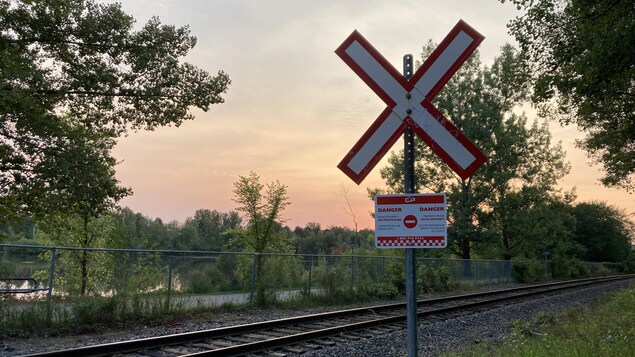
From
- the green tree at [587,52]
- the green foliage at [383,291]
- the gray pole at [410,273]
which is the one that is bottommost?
the green foliage at [383,291]

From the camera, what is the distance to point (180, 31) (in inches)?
785

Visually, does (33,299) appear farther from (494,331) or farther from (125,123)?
(125,123)

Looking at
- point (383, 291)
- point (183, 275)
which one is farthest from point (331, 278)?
point (183, 275)

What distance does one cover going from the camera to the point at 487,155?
37406 millimetres

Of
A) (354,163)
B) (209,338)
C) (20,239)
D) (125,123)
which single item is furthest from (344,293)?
(20,239)

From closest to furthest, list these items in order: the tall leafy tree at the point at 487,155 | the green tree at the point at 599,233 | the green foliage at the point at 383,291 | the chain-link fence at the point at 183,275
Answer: the chain-link fence at the point at 183,275 < the green foliage at the point at 383,291 < the tall leafy tree at the point at 487,155 < the green tree at the point at 599,233

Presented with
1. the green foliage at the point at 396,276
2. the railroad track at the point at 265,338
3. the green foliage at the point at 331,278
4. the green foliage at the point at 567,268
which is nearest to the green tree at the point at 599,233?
the green foliage at the point at 567,268

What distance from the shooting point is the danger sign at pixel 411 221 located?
260 cm

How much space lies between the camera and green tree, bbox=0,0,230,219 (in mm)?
16922

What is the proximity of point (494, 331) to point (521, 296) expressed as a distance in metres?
11.2

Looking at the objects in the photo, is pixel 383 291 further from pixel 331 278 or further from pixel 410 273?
pixel 410 273

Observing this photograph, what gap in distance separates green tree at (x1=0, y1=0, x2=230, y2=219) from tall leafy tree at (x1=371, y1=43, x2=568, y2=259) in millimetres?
20753

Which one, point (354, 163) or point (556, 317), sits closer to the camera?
point (354, 163)

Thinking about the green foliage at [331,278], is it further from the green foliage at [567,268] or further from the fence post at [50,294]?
the green foliage at [567,268]
